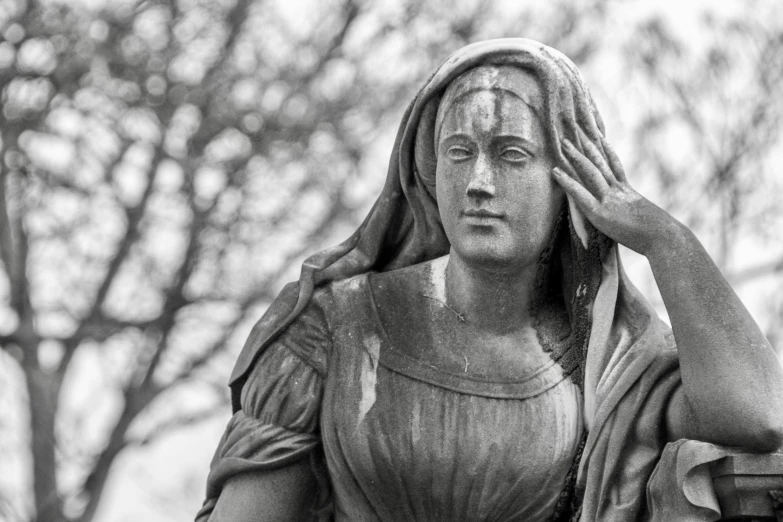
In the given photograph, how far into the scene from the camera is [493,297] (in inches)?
194

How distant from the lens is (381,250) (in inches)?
204

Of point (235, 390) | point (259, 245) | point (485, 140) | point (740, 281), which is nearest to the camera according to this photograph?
point (485, 140)

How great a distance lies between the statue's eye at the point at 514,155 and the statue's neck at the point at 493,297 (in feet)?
1.05

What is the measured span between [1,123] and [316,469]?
9.28m

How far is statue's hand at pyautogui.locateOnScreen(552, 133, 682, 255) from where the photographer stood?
15.0ft

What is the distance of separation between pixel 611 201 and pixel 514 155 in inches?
11.8

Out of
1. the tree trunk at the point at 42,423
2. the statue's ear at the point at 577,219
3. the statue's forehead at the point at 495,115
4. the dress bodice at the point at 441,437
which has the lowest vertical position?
the dress bodice at the point at 441,437

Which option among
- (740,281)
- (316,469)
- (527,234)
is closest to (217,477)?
(316,469)

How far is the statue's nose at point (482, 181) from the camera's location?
472cm

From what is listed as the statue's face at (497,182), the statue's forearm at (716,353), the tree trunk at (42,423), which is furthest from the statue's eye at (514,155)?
the tree trunk at (42,423)

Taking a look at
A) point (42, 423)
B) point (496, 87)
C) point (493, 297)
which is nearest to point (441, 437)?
point (493, 297)

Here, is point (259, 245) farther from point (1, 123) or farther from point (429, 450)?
point (429, 450)

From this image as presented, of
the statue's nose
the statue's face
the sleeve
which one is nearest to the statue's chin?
the statue's face

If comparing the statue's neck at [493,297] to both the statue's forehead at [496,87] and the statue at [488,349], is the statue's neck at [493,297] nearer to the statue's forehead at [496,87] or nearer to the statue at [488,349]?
the statue at [488,349]
